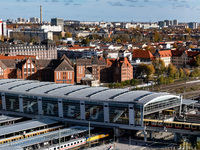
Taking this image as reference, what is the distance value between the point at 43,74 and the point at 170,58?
111 feet

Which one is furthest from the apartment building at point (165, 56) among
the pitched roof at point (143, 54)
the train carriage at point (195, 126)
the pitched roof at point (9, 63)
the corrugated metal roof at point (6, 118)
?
the train carriage at point (195, 126)

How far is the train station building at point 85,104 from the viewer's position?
107ft

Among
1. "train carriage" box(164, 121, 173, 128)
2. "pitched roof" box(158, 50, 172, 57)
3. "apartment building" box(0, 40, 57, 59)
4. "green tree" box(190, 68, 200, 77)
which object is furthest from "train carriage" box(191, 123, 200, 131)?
"pitched roof" box(158, 50, 172, 57)

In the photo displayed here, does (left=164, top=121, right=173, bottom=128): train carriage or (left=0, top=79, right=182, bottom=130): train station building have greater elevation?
(left=0, top=79, right=182, bottom=130): train station building

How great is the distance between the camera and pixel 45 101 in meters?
36.8

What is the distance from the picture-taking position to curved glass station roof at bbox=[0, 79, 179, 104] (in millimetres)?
33469

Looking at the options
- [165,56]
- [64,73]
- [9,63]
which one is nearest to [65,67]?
[64,73]

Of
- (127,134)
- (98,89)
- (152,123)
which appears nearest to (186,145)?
(152,123)

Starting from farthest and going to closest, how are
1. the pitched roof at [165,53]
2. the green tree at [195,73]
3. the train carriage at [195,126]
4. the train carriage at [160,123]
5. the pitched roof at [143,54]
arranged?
1. the pitched roof at [165,53]
2. the pitched roof at [143,54]
3. the green tree at [195,73]
4. the train carriage at [160,123]
5. the train carriage at [195,126]

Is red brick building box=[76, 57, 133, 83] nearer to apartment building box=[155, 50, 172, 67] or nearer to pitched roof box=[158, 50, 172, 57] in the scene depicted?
apartment building box=[155, 50, 172, 67]

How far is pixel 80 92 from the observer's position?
3628 centimetres

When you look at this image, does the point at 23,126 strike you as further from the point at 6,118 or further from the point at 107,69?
the point at 107,69

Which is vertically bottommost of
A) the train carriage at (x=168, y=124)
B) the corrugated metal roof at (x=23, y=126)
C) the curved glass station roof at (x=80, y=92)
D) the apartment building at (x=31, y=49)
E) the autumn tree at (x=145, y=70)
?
the corrugated metal roof at (x=23, y=126)

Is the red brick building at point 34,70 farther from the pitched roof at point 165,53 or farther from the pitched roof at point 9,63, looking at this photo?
the pitched roof at point 165,53
